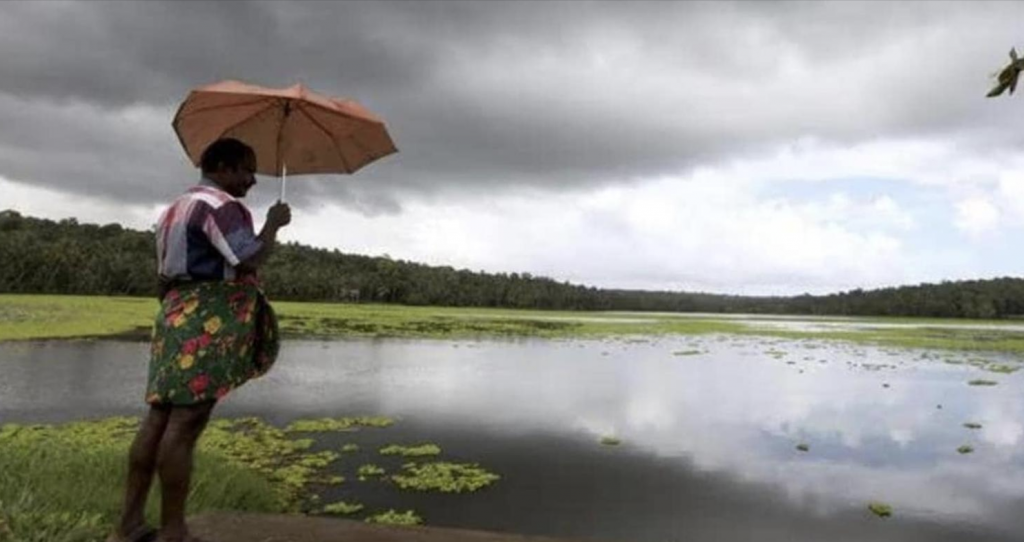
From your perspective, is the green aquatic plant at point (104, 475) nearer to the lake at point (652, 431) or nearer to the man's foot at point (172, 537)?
the lake at point (652, 431)

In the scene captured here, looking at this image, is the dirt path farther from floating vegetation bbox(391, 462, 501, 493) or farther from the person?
floating vegetation bbox(391, 462, 501, 493)

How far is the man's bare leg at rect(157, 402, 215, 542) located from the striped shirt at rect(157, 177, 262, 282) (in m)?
0.55

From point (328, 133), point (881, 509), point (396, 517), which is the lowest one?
point (881, 509)

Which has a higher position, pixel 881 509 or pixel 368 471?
pixel 368 471

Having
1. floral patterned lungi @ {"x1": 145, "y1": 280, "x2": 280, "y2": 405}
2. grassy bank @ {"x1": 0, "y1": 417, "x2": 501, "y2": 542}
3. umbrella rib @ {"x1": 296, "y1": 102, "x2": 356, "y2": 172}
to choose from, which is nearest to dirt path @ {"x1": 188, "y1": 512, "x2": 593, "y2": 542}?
grassy bank @ {"x1": 0, "y1": 417, "x2": 501, "y2": 542}

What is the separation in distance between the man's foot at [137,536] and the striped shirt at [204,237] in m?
1.09

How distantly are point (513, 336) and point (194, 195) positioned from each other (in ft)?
119

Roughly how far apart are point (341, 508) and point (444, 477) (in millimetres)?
1918

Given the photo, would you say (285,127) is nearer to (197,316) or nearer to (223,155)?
(223,155)

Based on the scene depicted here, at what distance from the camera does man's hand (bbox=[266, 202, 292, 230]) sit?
10.5 feet

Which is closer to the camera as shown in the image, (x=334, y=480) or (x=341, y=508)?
(x=341, y=508)

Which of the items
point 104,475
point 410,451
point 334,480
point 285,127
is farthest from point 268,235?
point 410,451

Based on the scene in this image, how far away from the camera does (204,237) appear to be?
307 centimetres

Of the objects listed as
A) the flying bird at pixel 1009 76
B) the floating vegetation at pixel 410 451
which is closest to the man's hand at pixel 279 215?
the flying bird at pixel 1009 76
